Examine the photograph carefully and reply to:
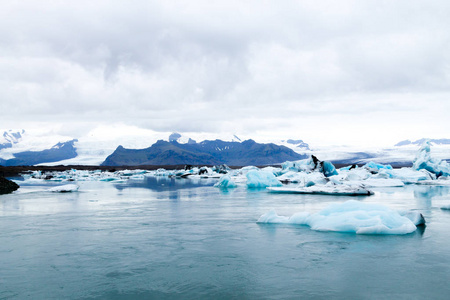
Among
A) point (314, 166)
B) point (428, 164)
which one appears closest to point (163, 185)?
point (314, 166)

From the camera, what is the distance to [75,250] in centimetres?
834

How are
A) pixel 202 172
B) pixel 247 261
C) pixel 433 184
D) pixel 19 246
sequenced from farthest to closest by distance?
1. pixel 202 172
2. pixel 433 184
3. pixel 19 246
4. pixel 247 261

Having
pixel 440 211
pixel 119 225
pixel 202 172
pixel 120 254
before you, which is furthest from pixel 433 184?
pixel 202 172

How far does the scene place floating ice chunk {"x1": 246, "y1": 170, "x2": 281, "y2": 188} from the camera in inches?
1176

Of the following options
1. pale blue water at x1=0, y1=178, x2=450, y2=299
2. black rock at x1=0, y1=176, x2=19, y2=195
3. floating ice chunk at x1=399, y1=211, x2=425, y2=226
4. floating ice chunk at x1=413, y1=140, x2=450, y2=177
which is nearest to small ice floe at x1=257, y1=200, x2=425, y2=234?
floating ice chunk at x1=399, y1=211, x2=425, y2=226

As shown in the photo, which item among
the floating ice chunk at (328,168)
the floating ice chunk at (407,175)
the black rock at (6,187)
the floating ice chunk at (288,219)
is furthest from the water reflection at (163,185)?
the floating ice chunk at (288,219)

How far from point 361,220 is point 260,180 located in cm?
2024

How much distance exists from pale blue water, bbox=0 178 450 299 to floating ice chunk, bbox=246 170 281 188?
17.7 metres

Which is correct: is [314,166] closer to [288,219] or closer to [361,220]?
[288,219]

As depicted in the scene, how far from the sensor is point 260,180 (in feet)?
98.6

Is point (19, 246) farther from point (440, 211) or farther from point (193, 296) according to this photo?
point (440, 211)

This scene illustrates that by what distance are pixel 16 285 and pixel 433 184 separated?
3106cm

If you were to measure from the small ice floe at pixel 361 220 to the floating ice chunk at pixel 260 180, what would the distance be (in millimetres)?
18656

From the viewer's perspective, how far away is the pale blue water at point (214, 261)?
5742 mm
